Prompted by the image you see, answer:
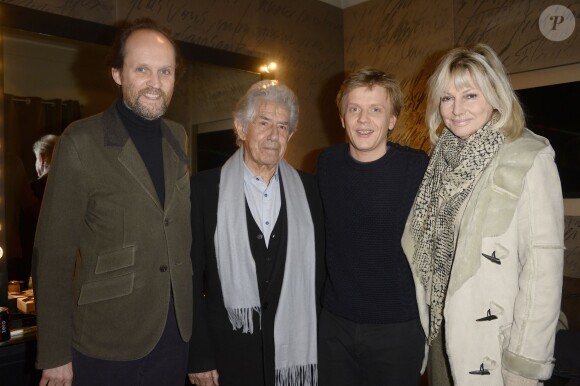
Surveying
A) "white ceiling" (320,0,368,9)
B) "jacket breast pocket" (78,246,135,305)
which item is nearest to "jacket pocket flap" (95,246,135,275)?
"jacket breast pocket" (78,246,135,305)

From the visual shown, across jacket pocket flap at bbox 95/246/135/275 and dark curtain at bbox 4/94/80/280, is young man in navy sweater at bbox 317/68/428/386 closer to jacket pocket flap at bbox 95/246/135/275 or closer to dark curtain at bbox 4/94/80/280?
jacket pocket flap at bbox 95/246/135/275

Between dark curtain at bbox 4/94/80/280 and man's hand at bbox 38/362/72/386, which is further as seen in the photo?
dark curtain at bbox 4/94/80/280

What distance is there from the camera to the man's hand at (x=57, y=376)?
4.54 feet

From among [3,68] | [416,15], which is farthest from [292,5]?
[3,68]

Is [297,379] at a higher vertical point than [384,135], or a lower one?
lower

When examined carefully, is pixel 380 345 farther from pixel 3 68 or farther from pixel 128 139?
pixel 3 68

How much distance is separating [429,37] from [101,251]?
3624 mm

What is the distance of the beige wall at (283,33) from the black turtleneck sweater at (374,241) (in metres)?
2.03

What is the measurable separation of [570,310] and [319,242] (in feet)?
6.26

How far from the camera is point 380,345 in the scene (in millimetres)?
1655

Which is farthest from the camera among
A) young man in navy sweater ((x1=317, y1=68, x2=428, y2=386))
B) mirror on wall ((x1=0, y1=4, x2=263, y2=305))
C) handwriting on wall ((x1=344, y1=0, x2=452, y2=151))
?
handwriting on wall ((x1=344, y1=0, x2=452, y2=151))

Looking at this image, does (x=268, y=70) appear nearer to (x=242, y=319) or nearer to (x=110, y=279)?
(x=242, y=319)

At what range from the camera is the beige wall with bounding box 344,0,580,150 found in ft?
11.5

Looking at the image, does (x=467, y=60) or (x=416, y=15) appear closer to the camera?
(x=467, y=60)
